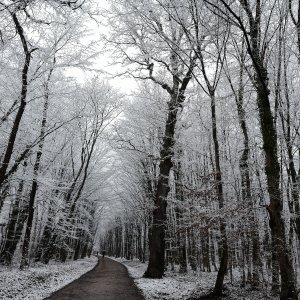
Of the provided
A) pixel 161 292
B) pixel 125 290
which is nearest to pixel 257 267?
pixel 161 292

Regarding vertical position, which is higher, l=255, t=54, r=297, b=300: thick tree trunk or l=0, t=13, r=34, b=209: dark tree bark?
l=0, t=13, r=34, b=209: dark tree bark

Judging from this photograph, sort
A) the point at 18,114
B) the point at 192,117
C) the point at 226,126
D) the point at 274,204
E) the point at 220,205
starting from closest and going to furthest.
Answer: the point at 274,204 → the point at 220,205 → the point at 18,114 → the point at 226,126 → the point at 192,117

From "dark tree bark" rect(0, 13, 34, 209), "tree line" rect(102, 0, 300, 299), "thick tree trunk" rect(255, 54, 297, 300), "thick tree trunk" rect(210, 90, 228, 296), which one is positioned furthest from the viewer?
"dark tree bark" rect(0, 13, 34, 209)

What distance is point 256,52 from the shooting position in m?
5.54

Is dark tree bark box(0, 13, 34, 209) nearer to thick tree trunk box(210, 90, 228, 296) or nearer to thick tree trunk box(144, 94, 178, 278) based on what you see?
thick tree trunk box(144, 94, 178, 278)

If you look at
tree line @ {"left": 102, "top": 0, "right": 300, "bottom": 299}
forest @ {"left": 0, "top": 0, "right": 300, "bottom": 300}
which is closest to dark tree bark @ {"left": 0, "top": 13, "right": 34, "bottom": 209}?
forest @ {"left": 0, "top": 0, "right": 300, "bottom": 300}

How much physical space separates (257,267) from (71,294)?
5506mm

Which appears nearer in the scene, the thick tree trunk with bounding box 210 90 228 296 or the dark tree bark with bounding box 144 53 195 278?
the thick tree trunk with bounding box 210 90 228 296

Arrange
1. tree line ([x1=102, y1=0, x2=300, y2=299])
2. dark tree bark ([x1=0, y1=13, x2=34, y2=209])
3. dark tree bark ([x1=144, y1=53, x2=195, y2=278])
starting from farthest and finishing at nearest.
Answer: dark tree bark ([x1=144, y1=53, x2=195, y2=278])
dark tree bark ([x1=0, y1=13, x2=34, y2=209])
tree line ([x1=102, y1=0, x2=300, y2=299])

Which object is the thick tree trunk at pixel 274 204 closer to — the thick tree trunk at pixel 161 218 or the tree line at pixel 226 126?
the tree line at pixel 226 126

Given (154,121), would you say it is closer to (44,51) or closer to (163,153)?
(163,153)

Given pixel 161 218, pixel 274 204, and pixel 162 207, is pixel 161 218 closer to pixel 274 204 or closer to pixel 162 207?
pixel 162 207

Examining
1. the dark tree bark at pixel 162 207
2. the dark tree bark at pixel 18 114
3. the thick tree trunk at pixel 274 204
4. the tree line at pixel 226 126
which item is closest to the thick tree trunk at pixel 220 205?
the tree line at pixel 226 126

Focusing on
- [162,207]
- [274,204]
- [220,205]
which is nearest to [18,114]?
[220,205]
